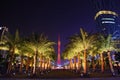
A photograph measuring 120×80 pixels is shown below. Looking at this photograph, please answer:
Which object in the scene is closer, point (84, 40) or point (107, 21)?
point (84, 40)

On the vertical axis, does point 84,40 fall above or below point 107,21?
below

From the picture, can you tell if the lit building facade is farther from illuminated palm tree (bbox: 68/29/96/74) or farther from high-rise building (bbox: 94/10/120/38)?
illuminated palm tree (bbox: 68/29/96/74)

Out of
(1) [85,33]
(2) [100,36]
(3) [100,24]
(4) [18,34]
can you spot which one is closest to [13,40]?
(4) [18,34]

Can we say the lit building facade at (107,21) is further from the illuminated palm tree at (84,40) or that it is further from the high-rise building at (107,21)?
the illuminated palm tree at (84,40)

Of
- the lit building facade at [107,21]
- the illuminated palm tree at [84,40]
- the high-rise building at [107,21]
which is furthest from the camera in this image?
the lit building facade at [107,21]

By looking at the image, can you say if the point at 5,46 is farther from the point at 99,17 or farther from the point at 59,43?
the point at 99,17

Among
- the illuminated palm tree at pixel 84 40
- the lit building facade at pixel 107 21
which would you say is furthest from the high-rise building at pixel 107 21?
the illuminated palm tree at pixel 84 40

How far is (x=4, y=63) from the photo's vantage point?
7281 centimetres

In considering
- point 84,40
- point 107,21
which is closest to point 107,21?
point 107,21

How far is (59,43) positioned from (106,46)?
11303cm

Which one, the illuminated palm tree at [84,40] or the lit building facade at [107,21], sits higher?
the lit building facade at [107,21]

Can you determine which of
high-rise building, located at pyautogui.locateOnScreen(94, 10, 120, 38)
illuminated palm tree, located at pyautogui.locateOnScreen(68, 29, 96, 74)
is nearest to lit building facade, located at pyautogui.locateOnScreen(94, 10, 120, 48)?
high-rise building, located at pyautogui.locateOnScreen(94, 10, 120, 38)

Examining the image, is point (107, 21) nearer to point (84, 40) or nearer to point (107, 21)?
point (107, 21)

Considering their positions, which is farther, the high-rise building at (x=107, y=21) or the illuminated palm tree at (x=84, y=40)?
the high-rise building at (x=107, y=21)
